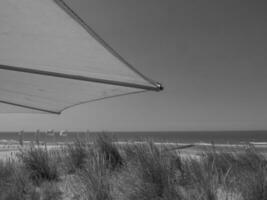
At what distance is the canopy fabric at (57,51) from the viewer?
147 cm

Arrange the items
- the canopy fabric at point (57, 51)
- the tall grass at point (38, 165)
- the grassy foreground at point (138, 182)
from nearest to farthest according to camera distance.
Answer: the canopy fabric at point (57, 51)
the grassy foreground at point (138, 182)
the tall grass at point (38, 165)

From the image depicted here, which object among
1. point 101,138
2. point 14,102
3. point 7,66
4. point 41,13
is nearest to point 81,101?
point 14,102

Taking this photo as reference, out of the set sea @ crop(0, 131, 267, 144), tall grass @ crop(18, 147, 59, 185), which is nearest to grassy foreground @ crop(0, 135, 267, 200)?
tall grass @ crop(18, 147, 59, 185)

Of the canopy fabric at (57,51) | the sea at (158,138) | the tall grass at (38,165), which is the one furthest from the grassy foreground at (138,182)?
the canopy fabric at (57,51)

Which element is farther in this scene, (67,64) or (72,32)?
(67,64)

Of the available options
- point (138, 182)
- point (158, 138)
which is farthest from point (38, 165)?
point (158, 138)

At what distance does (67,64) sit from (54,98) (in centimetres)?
89

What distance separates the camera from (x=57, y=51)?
173 cm

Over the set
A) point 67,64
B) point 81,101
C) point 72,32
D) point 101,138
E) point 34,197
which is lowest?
point 34,197

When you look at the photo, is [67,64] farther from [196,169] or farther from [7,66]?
[196,169]

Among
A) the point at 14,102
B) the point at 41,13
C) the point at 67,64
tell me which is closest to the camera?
the point at 41,13

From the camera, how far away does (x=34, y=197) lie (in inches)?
117

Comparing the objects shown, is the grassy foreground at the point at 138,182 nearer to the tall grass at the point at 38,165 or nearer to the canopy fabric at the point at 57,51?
the tall grass at the point at 38,165

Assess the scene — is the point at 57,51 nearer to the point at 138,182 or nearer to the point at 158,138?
the point at 138,182
